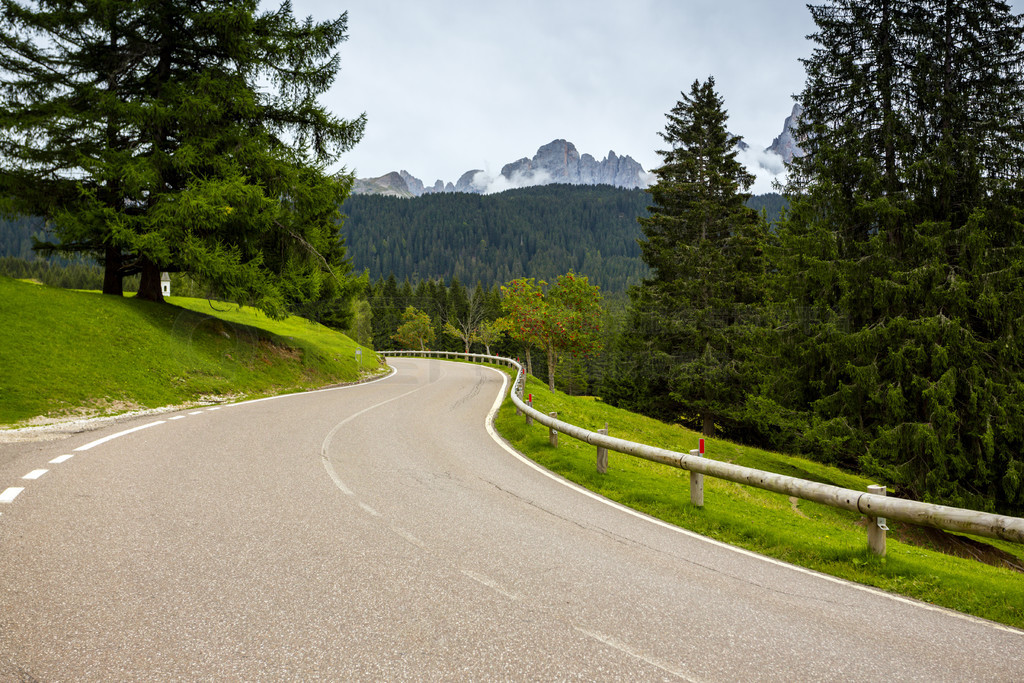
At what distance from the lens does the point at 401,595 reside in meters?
4.16

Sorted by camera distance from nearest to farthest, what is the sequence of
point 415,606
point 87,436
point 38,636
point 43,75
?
1. point 38,636
2. point 415,606
3. point 87,436
4. point 43,75

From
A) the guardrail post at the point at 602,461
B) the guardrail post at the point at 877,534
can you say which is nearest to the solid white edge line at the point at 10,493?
the guardrail post at the point at 602,461

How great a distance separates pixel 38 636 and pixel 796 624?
494 cm

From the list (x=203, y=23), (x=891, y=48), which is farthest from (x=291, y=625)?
(x=203, y=23)

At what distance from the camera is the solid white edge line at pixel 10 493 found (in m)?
6.16

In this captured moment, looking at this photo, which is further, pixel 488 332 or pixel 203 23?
pixel 488 332

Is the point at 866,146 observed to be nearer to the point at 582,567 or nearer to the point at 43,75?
the point at 582,567

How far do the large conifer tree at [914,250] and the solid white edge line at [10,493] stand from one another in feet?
52.6

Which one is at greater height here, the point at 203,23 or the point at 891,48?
the point at 203,23

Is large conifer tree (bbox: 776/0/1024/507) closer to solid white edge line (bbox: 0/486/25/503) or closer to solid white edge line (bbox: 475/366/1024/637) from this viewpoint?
solid white edge line (bbox: 475/366/1024/637)

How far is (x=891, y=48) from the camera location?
16.8 metres

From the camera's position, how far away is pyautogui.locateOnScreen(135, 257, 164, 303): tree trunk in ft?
74.7

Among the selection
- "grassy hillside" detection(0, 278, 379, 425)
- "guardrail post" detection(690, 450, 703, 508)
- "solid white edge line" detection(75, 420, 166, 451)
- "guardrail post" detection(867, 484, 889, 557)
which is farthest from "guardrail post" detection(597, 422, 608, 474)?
"grassy hillside" detection(0, 278, 379, 425)

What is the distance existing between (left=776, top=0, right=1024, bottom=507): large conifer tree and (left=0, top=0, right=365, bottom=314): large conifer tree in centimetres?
1902
